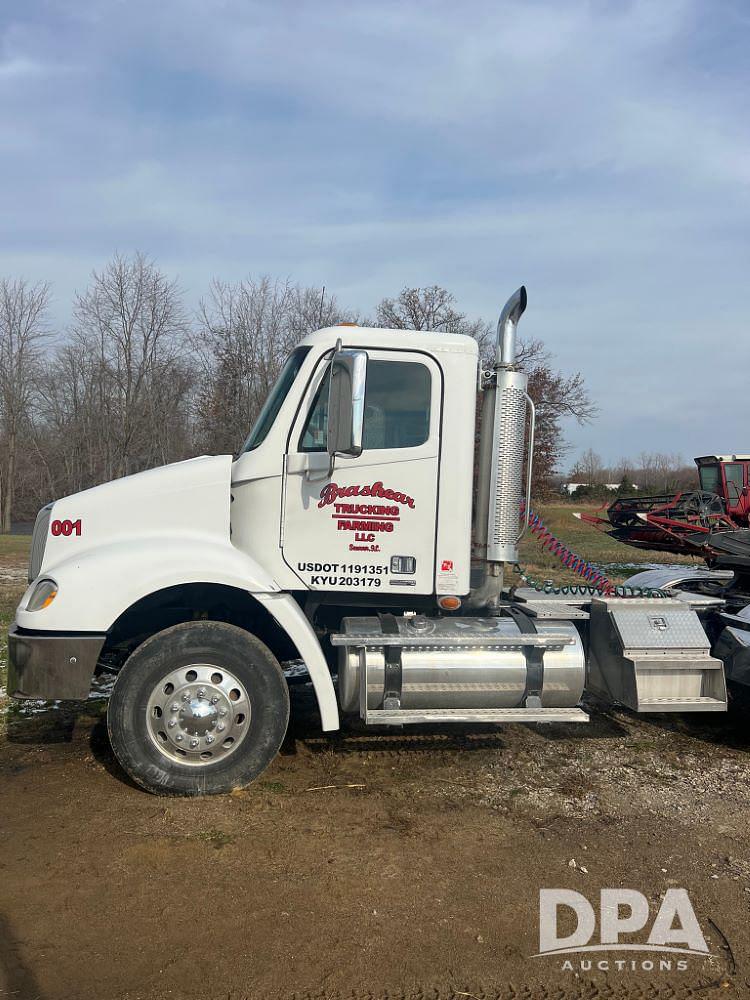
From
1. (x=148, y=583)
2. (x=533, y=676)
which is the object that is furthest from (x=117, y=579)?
(x=533, y=676)

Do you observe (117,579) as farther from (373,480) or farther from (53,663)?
(373,480)

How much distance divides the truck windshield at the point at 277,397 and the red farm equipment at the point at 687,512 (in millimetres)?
10519

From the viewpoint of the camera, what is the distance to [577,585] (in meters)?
6.26

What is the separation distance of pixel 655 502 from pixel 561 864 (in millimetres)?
14216

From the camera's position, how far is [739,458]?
19.4 m

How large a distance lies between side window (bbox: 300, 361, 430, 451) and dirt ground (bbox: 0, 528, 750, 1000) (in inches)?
87.1

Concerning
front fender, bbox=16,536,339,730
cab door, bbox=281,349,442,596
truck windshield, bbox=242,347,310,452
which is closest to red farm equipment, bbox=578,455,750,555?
cab door, bbox=281,349,442,596

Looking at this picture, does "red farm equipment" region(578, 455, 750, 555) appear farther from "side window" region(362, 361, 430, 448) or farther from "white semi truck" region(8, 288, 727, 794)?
"side window" region(362, 361, 430, 448)

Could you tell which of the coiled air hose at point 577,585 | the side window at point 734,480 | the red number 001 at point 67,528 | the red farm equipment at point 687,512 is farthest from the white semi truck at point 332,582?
the side window at point 734,480

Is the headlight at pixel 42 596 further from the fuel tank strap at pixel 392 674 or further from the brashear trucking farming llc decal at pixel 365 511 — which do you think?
the fuel tank strap at pixel 392 674

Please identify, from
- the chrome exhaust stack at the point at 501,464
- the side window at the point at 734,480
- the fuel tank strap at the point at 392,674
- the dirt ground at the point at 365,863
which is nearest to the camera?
the dirt ground at the point at 365,863

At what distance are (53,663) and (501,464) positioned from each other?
3081 mm

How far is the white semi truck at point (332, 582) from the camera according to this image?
4570 millimetres

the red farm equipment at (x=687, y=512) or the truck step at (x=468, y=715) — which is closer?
the truck step at (x=468, y=715)
